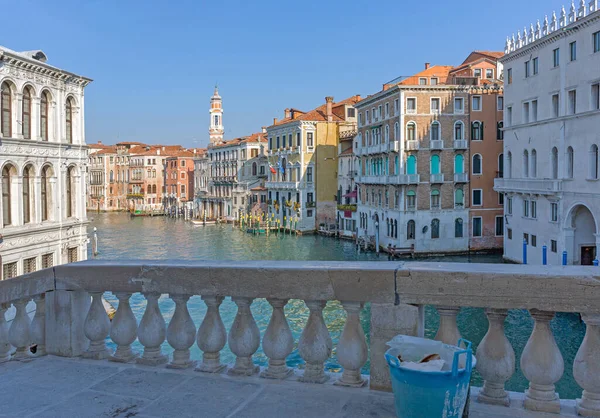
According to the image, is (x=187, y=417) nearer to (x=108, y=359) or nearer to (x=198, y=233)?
(x=108, y=359)

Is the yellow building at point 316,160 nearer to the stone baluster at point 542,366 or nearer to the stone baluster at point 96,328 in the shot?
the stone baluster at point 96,328

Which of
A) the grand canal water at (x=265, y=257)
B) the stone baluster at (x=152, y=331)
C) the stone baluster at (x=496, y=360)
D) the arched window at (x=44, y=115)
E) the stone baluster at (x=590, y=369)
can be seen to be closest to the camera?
the stone baluster at (x=590, y=369)

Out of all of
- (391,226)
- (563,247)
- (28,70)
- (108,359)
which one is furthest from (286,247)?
(108,359)

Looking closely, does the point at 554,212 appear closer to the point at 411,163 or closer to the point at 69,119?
the point at 411,163

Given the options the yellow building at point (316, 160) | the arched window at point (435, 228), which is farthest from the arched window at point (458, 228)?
the yellow building at point (316, 160)

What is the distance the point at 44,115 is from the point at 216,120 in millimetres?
68427

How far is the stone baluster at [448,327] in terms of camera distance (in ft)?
10.4

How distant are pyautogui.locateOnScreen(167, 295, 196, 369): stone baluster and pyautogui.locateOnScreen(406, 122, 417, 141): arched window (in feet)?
113

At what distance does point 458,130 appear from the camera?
123 feet

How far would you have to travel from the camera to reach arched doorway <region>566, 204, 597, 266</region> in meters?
25.5

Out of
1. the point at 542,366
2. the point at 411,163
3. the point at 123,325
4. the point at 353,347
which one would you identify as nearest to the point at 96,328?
the point at 123,325

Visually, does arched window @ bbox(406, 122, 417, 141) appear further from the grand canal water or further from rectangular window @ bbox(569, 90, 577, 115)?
rectangular window @ bbox(569, 90, 577, 115)

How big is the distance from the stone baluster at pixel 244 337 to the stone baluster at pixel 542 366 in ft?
5.14

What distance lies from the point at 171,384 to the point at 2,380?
1182 millimetres
